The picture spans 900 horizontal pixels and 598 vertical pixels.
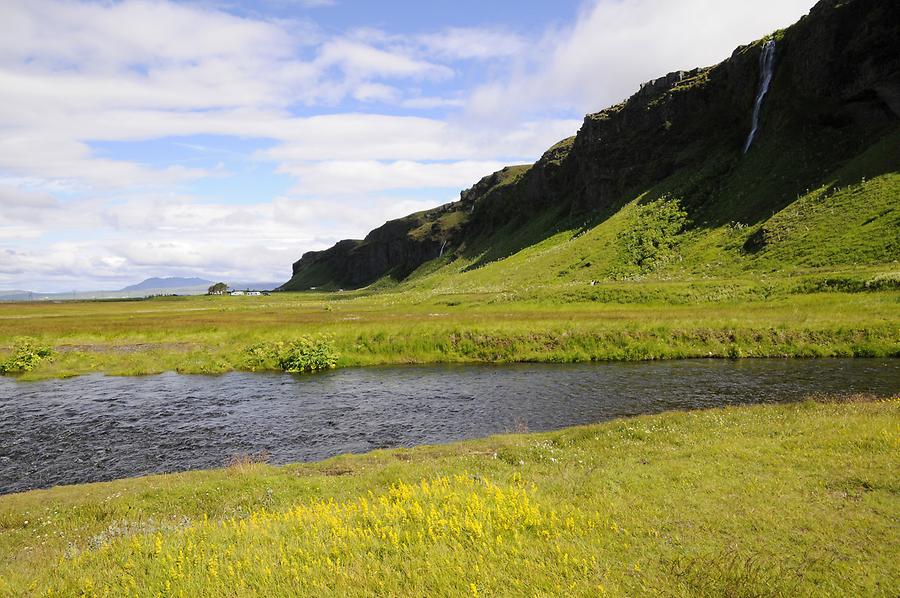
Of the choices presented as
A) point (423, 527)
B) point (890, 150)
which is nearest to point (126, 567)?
point (423, 527)

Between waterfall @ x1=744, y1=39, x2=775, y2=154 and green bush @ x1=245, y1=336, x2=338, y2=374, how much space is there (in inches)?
3725

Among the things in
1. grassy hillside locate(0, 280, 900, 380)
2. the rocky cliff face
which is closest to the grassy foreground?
grassy hillside locate(0, 280, 900, 380)

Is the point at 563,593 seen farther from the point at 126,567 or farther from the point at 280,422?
the point at 280,422

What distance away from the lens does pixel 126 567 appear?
9359 mm

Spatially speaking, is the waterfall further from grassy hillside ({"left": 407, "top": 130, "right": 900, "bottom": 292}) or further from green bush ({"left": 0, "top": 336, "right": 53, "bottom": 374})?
green bush ({"left": 0, "top": 336, "right": 53, "bottom": 374})

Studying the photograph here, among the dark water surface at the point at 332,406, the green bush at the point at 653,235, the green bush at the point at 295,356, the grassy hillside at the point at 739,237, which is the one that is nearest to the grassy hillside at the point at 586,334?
the green bush at the point at 295,356

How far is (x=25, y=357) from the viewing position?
46.5m

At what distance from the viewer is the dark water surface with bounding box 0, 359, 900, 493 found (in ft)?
75.5

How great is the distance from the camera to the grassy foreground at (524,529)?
26.0ft

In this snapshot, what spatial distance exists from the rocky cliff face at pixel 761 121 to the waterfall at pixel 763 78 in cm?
147

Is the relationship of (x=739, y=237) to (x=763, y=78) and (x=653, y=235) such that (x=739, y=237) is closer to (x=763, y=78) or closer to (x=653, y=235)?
(x=653, y=235)

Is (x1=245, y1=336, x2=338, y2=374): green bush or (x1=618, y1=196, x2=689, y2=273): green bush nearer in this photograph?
(x1=245, y1=336, x2=338, y2=374): green bush

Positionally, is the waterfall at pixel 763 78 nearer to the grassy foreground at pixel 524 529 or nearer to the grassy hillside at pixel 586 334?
the grassy hillside at pixel 586 334

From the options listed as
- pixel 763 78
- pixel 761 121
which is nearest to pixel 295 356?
pixel 761 121
